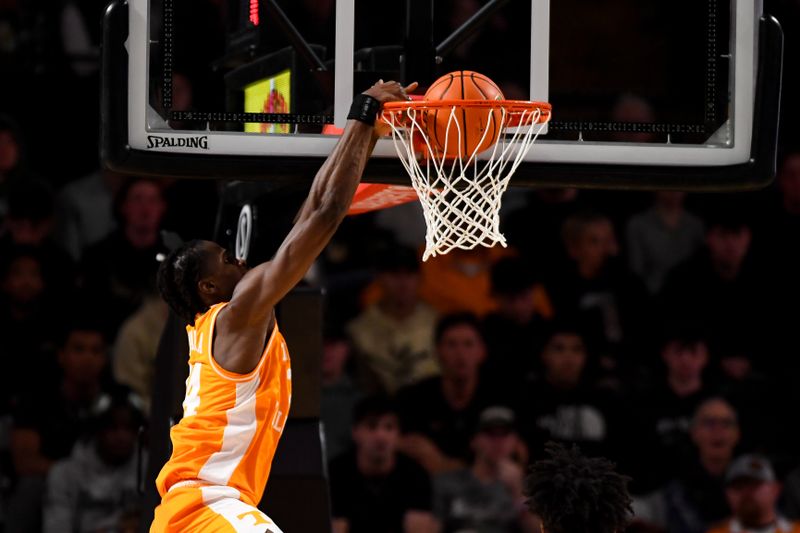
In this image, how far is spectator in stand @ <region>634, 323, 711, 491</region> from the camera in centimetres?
737

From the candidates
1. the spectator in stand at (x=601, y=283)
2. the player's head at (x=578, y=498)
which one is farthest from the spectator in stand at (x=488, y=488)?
the player's head at (x=578, y=498)

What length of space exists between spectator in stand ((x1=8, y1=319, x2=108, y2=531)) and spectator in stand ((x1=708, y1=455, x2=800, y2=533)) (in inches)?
134

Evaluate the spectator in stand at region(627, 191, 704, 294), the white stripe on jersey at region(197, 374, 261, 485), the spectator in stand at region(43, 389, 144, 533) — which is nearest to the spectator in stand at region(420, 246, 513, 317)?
the spectator in stand at region(627, 191, 704, 294)

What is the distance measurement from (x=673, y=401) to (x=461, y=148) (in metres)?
3.76

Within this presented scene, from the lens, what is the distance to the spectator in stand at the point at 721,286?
806cm

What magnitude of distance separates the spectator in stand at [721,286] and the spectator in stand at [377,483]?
197cm

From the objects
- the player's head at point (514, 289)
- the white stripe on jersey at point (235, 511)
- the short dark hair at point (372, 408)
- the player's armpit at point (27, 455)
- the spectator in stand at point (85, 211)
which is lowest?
the player's armpit at point (27, 455)

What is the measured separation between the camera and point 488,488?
7121 mm

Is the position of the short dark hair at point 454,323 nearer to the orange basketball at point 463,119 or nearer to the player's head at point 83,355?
the player's head at point 83,355

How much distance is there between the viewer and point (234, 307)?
13.6 ft

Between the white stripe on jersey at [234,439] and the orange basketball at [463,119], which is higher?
the orange basketball at [463,119]

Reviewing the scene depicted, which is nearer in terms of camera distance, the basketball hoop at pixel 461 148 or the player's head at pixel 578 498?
the player's head at pixel 578 498

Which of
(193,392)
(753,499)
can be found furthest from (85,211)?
(753,499)

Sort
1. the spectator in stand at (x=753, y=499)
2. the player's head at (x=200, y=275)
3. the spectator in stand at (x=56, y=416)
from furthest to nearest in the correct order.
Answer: the spectator in stand at (x=753, y=499) → the spectator in stand at (x=56, y=416) → the player's head at (x=200, y=275)
